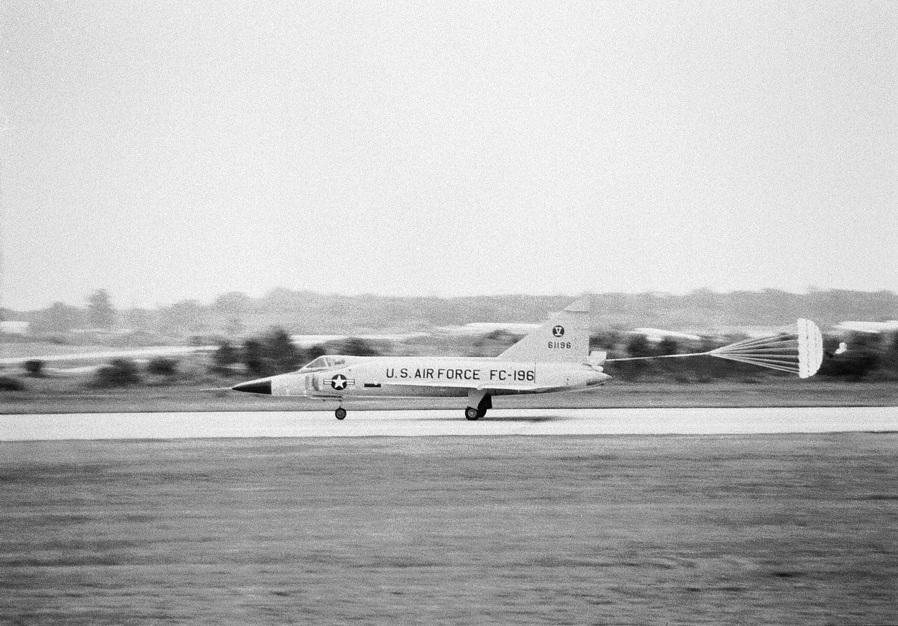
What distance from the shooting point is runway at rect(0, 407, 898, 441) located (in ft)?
63.9

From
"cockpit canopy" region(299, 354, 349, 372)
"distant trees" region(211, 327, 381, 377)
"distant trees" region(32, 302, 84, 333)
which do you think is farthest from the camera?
"distant trees" region(211, 327, 381, 377)

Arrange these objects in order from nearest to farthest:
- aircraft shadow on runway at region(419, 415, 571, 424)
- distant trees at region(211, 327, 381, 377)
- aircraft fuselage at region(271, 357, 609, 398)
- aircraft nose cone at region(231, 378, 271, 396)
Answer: aircraft shadow on runway at region(419, 415, 571, 424) < aircraft fuselage at region(271, 357, 609, 398) < aircraft nose cone at region(231, 378, 271, 396) < distant trees at region(211, 327, 381, 377)

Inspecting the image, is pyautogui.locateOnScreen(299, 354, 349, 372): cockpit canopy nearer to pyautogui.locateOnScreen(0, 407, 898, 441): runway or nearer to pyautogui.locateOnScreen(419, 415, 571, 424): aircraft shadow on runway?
pyautogui.locateOnScreen(0, 407, 898, 441): runway

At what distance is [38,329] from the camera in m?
35.9

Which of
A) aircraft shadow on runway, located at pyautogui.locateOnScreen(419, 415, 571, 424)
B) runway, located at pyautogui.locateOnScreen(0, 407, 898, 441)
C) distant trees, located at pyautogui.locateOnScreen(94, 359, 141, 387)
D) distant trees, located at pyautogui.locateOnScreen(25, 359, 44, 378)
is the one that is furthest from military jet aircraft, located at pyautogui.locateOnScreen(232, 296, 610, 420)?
distant trees, located at pyautogui.locateOnScreen(25, 359, 44, 378)

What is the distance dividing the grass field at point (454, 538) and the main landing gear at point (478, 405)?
307 inches

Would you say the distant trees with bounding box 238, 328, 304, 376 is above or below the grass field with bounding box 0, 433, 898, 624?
above

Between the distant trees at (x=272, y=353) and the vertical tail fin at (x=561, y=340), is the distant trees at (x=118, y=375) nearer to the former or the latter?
the distant trees at (x=272, y=353)

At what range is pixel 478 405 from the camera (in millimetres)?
23891

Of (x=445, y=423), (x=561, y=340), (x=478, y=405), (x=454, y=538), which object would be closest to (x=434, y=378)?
(x=478, y=405)

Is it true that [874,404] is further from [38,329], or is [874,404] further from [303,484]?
[38,329]

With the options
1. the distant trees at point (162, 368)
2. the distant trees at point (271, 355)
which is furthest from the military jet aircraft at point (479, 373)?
the distant trees at point (271, 355)

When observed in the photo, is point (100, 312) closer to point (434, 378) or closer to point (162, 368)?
point (162, 368)

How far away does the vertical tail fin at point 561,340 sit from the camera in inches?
934
